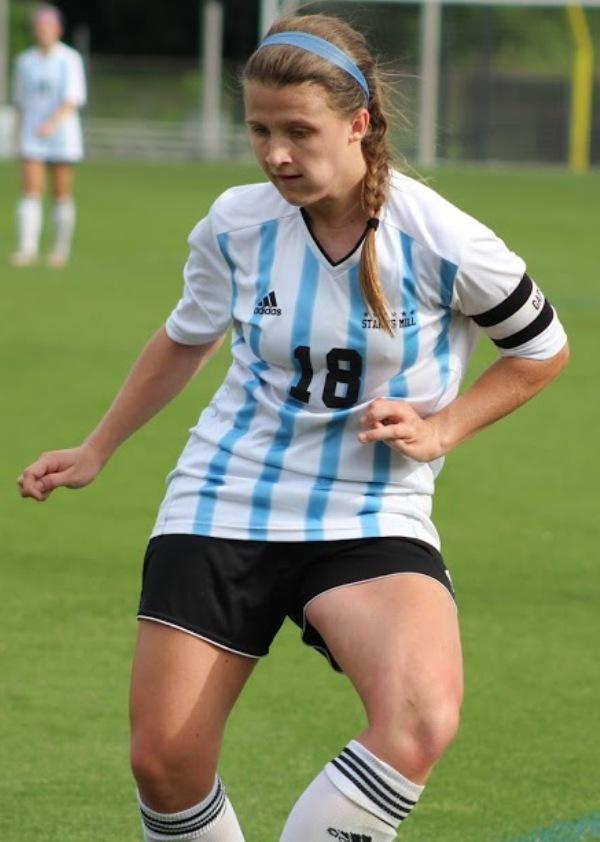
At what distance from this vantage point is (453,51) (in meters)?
37.7

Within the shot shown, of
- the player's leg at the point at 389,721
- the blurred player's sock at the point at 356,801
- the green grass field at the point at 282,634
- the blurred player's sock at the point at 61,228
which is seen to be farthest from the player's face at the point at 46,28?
the blurred player's sock at the point at 356,801

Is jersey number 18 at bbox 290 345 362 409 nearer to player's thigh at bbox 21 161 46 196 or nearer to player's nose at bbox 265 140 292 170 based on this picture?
player's nose at bbox 265 140 292 170

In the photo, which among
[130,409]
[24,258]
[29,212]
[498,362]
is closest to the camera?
[498,362]

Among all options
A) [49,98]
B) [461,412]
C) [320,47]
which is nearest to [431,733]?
[461,412]

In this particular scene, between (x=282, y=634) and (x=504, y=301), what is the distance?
3.04 metres

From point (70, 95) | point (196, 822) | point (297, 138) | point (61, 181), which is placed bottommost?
point (61, 181)

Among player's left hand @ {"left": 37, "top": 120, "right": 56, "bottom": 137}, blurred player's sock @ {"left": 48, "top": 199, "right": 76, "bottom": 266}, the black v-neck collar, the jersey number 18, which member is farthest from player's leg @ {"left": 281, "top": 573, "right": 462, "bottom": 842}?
player's left hand @ {"left": 37, "top": 120, "right": 56, "bottom": 137}

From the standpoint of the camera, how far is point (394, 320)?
13.4 feet

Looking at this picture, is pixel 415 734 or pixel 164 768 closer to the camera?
pixel 415 734

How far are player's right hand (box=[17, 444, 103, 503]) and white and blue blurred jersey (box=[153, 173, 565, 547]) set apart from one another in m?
0.29

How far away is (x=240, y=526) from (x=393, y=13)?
33.3 metres

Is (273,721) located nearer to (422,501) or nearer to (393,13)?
(422,501)

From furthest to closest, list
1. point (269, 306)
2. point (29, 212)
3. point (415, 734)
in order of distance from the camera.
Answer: point (29, 212), point (269, 306), point (415, 734)

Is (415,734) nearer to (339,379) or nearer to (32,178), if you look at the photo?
(339,379)
